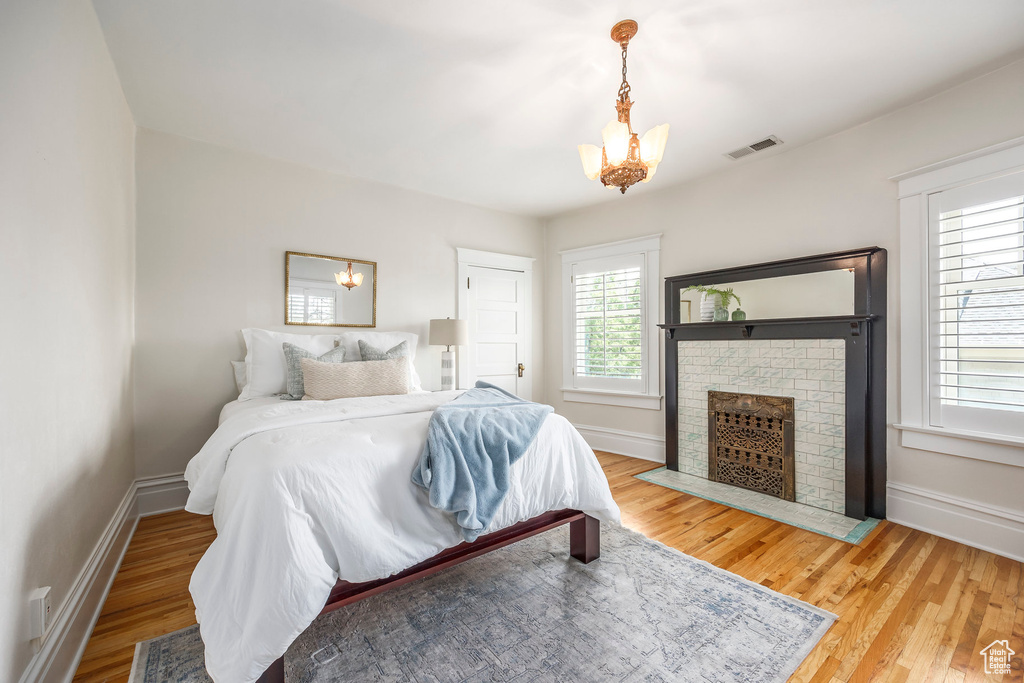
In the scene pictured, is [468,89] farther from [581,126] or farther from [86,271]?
[86,271]

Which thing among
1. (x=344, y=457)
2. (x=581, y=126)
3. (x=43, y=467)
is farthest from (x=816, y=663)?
(x=581, y=126)

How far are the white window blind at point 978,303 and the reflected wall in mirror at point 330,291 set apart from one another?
3965mm

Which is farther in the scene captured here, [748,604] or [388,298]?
[388,298]

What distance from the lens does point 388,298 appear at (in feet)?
12.9

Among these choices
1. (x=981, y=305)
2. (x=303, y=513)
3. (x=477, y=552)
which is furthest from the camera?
(x=981, y=305)

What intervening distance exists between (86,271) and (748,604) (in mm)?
3162

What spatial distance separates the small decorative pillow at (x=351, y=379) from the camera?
2695 mm

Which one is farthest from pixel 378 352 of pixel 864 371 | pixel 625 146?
pixel 864 371

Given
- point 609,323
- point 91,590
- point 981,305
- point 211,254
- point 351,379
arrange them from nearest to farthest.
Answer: point 91,590
point 981,305
point 351,379
point 211,254
point 609,323

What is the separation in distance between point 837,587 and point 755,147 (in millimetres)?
2843

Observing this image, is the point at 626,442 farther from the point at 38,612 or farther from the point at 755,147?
the point at 38,612

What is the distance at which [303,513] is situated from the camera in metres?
1.38

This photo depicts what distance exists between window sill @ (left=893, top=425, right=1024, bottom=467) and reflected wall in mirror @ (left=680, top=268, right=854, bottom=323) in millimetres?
829

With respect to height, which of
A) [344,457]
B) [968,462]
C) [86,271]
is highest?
[86,271]
